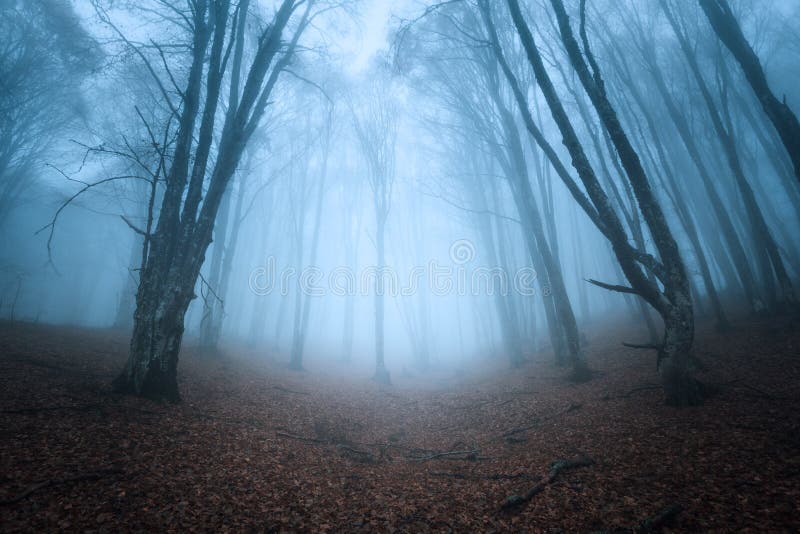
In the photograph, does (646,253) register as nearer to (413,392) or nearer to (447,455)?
(447,455)

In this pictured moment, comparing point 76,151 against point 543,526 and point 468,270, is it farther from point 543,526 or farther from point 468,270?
point 468,270

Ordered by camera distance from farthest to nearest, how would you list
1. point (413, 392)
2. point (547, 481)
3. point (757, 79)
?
point (413, 392)
point (757, 79)
point (547, 481)

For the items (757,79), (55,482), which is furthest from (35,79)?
(757,79)

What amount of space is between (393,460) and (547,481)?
2620 millimetres

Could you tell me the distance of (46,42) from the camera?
1361 centimetres

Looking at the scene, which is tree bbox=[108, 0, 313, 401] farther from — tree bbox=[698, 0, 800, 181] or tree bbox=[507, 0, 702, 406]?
tree bbox=[698, 0, 800, 181]

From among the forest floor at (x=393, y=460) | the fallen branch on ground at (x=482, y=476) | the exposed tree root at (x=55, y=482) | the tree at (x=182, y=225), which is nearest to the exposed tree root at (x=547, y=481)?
the forest floor at (x=393, y=460)

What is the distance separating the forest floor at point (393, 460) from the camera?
9.27 ft

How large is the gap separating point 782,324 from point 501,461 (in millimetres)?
9943

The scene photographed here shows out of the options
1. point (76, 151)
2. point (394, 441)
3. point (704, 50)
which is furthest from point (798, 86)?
point (76, 151)

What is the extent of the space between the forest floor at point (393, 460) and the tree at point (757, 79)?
174 inches

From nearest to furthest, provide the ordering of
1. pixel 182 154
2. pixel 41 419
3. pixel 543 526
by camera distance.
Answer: pixel 543 526, pixel 41 419, pixel 182 154

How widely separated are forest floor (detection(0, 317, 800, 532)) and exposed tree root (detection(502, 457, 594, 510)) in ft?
0.06

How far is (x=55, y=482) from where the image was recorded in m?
2.85
